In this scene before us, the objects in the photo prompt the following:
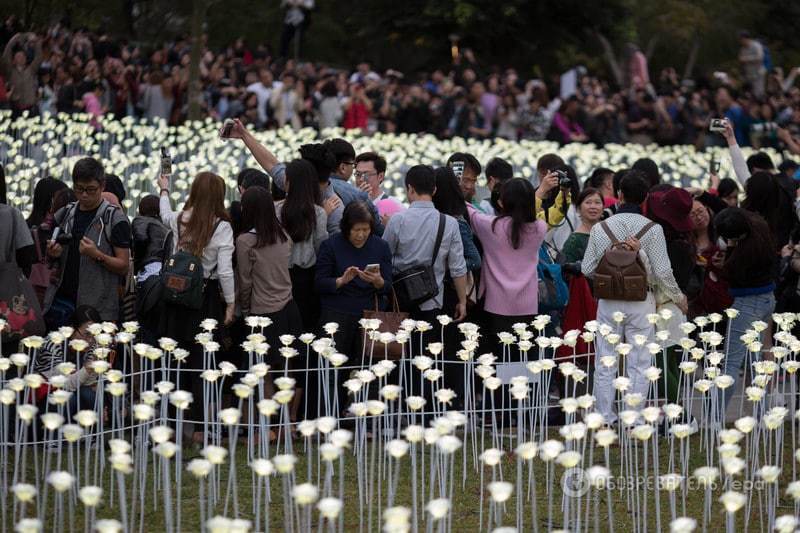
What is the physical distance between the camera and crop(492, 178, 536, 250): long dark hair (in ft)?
30.9

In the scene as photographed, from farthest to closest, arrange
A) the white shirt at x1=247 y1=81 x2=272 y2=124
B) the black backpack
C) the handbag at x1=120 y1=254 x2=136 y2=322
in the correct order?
the white shirt at x1=247 y1=81 x2=272 y2=124 < the handbag at x1=120 y1=254 x2=136 y2=322 < the black backpack

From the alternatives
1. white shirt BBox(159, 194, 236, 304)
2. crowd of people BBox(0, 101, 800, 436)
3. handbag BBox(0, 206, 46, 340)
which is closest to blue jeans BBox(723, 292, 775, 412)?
crowd of people BBox(0, 101, 800, 436)

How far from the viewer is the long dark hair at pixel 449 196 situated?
9711 mm

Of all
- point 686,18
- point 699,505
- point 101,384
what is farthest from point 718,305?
point 686,18

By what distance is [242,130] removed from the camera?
9.92 meters

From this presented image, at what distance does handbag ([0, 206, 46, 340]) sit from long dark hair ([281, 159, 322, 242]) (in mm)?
1721

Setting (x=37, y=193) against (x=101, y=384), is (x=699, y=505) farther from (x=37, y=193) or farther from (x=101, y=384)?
(x=37, y=193)

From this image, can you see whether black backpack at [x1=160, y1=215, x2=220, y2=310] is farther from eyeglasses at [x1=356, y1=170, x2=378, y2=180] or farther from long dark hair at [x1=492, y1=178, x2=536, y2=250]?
eyeglasses at [x1=356, y1=170, x2=378, y2=180]

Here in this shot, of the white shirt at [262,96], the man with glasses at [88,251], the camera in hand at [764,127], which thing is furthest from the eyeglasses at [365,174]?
the white shirt at [262,96]

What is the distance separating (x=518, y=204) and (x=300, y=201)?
148 cm

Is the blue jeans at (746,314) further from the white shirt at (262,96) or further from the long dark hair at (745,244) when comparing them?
the white shirt at (262,96)

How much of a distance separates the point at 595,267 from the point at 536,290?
20.8 inches

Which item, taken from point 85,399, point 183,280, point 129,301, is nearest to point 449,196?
point 183,280

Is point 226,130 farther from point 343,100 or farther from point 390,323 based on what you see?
point 343,100
